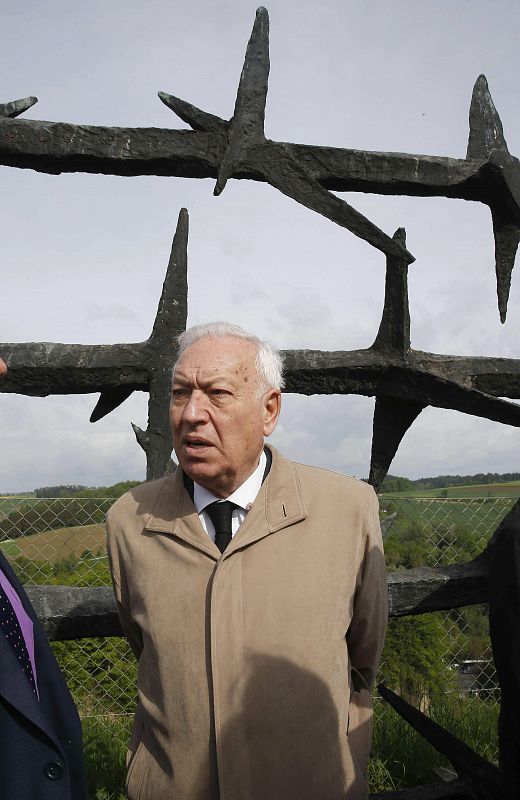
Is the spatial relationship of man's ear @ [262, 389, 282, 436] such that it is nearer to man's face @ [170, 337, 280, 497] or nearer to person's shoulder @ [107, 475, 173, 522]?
man's face @ [170, 337, 280, 497]

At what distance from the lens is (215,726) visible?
1.80 metres

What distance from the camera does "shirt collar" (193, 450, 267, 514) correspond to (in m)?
2.07

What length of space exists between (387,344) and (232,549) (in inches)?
50.6

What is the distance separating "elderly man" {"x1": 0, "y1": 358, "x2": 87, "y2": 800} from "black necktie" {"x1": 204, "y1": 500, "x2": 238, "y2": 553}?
0.56 meters

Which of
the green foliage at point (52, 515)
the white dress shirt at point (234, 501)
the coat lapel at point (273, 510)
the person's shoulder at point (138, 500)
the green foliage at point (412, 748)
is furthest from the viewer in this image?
the green foliage at point (52, 515)

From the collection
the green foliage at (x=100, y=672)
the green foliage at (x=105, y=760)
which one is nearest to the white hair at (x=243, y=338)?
the green foliage at (x=105, y=760)

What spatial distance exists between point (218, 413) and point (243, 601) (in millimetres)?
506

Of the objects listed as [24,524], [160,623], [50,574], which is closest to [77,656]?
[50,574]

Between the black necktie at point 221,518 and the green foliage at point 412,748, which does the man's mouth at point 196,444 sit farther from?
the green foliage at point 412,748

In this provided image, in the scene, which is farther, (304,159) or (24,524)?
(24,524)

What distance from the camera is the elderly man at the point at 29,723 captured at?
1529 millimetres

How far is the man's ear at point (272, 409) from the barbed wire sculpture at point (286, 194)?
0.57 metres

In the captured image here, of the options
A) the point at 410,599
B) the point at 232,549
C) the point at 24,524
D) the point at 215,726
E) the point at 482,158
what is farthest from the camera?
the point at 24,524

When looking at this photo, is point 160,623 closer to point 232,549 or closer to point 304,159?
point 232,549
